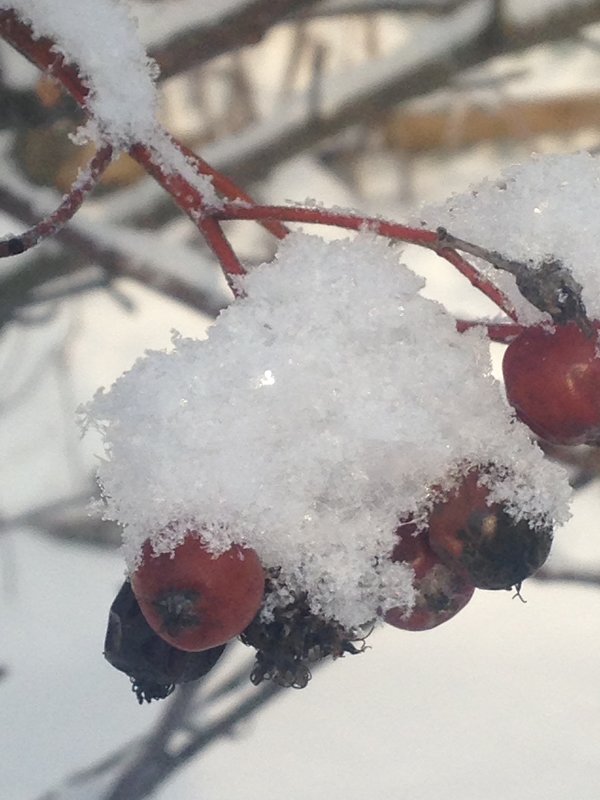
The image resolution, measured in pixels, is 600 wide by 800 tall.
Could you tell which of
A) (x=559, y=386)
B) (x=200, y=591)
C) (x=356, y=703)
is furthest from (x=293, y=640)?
(x=356, y=703)

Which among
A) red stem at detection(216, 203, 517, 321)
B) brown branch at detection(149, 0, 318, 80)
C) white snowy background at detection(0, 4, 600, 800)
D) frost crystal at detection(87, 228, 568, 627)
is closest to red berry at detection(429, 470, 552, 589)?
frost crystal at detection(87, 228, 568, 627)

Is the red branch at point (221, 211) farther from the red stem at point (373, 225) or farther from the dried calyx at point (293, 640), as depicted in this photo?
the dried calyx at point (293, 640)

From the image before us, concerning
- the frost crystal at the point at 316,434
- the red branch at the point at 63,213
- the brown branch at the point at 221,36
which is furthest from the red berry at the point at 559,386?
the brown branch at the point at 221,36

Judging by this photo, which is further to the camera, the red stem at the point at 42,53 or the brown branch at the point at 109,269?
the brown branch at the point at 109,269

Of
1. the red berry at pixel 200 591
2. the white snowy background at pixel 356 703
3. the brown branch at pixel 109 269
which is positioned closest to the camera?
the red berry at pixel 200 591

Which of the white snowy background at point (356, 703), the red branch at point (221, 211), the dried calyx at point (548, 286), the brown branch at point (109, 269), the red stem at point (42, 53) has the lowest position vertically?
the white snowy background at point (356, 703)

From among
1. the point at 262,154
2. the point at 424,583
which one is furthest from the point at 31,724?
the point at 424,583

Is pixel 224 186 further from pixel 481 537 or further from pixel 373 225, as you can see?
pixel 481 537

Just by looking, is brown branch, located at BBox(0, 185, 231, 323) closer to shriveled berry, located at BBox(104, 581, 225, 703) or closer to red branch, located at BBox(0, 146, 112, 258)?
red branch, located at BBox(0, 146, 112, 258)
